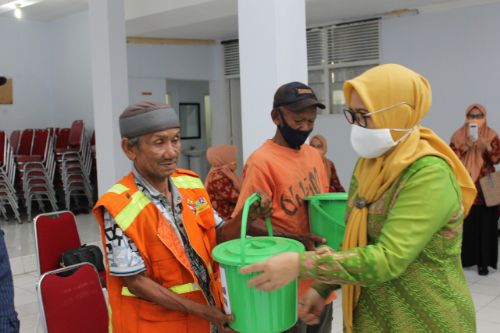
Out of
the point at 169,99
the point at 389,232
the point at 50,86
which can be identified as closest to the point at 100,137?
the point at 169,99

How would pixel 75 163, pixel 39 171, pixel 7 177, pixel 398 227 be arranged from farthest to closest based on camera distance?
1. pixel 75 163
2. pixel 39 171
3. pixel 7 177
4. pixel 398 227

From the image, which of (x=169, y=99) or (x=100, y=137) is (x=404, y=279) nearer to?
(x=100, y=137)

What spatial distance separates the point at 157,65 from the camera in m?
8.94

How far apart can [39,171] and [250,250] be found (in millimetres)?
7418

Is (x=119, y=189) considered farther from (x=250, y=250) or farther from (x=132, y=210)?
(x=250, y=250)

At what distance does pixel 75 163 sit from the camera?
855cm

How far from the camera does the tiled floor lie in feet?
13.7

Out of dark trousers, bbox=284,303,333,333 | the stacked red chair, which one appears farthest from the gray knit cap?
dark trousers, bbox=284,303,333,333

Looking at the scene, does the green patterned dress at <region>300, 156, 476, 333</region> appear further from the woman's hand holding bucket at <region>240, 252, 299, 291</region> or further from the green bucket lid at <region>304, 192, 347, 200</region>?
the green bucket lid at <region>304, 192, 347, 200</region>

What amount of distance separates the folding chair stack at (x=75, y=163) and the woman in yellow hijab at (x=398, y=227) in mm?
7446

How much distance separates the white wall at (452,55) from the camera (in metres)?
6.57

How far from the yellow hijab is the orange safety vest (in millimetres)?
508

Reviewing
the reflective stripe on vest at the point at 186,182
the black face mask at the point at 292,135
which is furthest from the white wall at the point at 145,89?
the reflective stripe on vest at the point at 186,182

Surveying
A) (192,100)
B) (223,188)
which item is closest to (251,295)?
(223,188)
